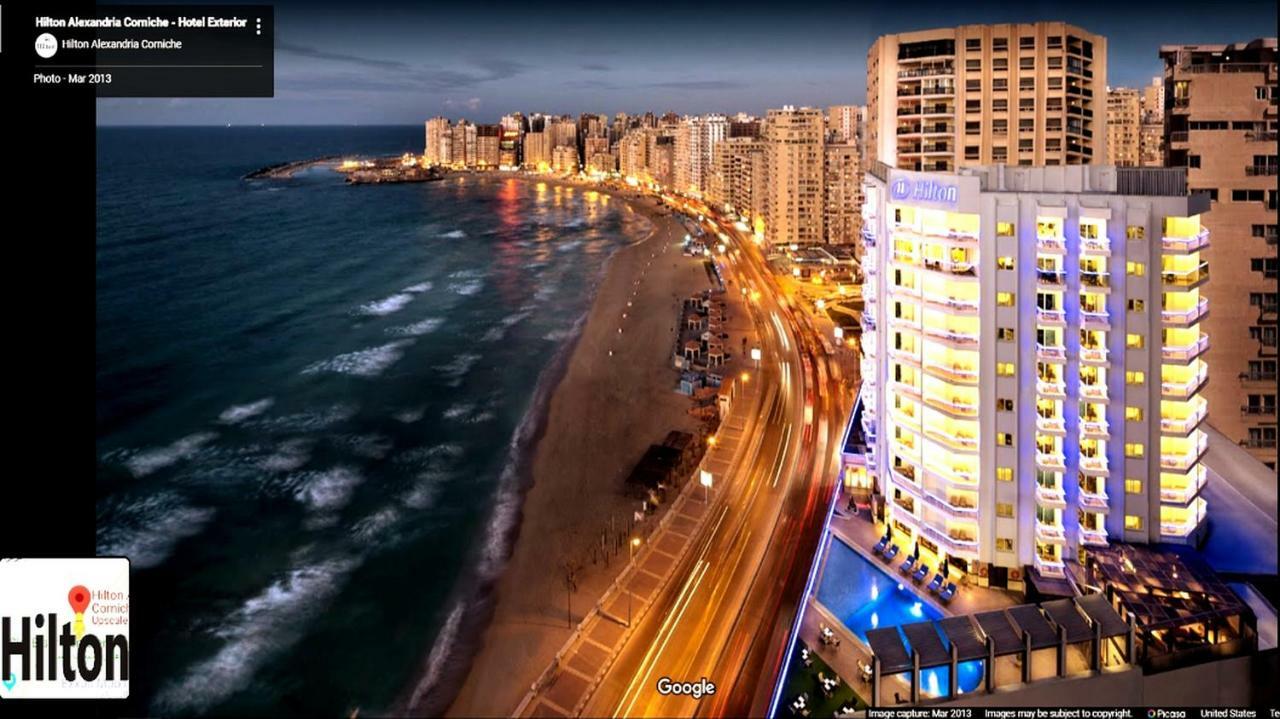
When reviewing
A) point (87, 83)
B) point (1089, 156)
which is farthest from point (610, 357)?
point (87, 83)

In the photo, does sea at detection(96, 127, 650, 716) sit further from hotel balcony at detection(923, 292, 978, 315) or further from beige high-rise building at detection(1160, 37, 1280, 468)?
beige high-rise building at detection(1160, 37, 1280, 468)

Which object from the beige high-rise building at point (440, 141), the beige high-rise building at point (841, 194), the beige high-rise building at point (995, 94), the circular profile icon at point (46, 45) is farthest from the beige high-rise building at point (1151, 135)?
the beige high-rise building at point (440, 141)

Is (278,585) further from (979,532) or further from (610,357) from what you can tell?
(610,357)

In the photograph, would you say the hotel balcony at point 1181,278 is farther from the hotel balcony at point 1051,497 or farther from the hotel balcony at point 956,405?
the hotel balcony at point 1051,497

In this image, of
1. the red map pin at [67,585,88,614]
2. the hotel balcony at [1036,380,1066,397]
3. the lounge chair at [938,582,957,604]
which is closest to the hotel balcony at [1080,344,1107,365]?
the hotel balcony at [1036,380,1066,397]

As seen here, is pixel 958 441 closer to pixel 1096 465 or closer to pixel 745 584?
pixel 1096 465
